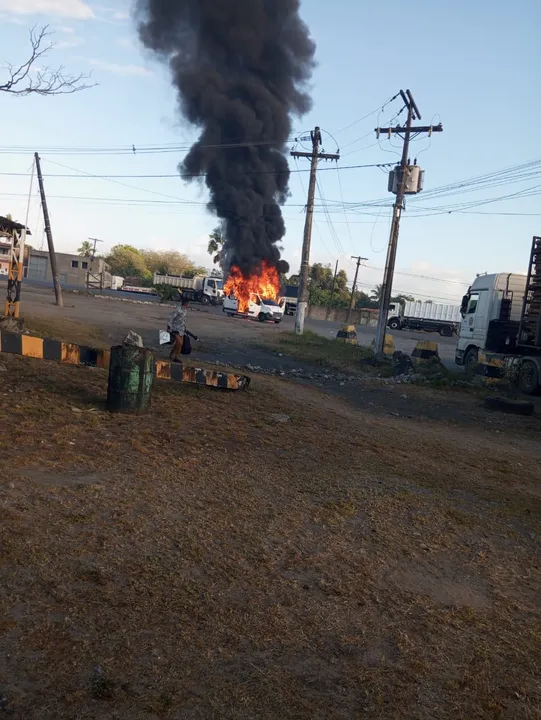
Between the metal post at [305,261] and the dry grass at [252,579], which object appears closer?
the dry grass at [252,579]

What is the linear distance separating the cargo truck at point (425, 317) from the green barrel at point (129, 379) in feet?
177

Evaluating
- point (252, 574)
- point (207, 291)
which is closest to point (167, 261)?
point (207, 291)

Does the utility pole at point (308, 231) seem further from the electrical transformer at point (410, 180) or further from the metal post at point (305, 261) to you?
the electrical transformer at point (410, 180)

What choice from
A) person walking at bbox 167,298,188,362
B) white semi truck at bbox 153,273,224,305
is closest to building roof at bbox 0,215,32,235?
person walking at bbox 167,298,188,362

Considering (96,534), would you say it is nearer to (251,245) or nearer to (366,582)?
Result: (366,582)

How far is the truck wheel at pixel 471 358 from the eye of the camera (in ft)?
69.5

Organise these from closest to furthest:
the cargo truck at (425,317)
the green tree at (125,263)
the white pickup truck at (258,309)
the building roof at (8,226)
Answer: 1. the building roof at (8,226)
2. the white pickup truck at (258,309)
3. the cargo truck at (425,317)
4. the green tree at (125,263)

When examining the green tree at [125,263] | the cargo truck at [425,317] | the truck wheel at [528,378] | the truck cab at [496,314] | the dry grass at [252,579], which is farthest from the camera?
the green tree at [125,263]

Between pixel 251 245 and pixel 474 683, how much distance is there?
1589 inches

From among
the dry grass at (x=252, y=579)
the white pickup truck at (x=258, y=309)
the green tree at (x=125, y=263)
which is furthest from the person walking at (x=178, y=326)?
the green tree at (x=125, y=263)

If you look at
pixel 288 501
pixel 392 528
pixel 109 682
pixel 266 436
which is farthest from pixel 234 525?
pixel 266 436

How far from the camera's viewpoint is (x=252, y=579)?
410 centimetres

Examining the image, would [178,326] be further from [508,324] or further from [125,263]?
[125,263]

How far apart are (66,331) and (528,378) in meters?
13.0
